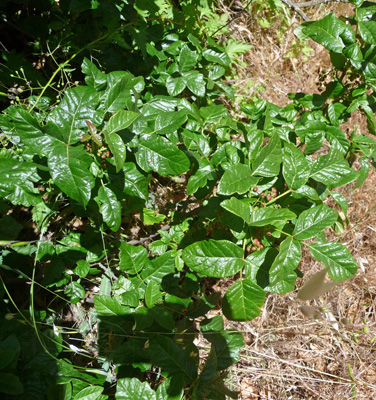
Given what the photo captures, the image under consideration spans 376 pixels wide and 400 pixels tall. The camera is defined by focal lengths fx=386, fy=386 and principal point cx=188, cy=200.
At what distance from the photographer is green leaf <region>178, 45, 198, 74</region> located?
1.96m

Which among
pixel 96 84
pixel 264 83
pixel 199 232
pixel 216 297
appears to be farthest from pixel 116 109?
pixel 264 83

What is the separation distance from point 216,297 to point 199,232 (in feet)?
1.03

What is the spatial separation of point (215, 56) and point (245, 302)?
1.42 m

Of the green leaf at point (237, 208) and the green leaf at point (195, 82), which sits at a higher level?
the green leaf at point (195, 82)

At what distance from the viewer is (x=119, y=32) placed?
2051 mm

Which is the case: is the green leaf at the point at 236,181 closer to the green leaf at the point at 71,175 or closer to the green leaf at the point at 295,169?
the green leaf at the point at 295,169

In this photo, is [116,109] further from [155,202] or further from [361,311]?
[361,311]

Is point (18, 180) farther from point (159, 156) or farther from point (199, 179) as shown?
point (199, 179)

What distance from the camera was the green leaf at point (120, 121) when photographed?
49.6 inches

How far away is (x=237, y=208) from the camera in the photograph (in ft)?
4.42

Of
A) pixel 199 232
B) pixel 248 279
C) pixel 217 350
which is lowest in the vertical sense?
pixel 217 350

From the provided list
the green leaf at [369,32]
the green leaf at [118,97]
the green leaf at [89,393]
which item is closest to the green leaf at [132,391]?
the green leaf at [89,393]

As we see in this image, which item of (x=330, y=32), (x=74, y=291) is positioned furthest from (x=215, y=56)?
(x=74, y=291)

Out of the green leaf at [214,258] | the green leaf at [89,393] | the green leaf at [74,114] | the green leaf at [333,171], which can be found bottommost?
the green leaf at [89,393]
